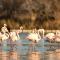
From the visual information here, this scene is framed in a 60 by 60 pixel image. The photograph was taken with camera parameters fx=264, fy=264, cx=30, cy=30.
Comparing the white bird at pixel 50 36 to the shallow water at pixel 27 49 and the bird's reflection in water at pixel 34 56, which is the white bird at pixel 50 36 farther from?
the bird's reflection in water at pixel 34 56

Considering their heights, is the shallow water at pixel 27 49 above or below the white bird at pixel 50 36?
below

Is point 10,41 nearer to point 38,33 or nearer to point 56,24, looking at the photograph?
point 38,33

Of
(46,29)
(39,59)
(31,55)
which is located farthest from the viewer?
(46,29)

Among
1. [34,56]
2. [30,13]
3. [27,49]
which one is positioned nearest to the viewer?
[34,56]

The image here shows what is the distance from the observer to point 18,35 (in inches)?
395

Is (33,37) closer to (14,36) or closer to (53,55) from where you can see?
(14,36)

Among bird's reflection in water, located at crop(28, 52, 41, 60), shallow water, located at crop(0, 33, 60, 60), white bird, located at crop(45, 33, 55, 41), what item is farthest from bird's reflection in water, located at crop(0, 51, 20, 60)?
white bird, located at crop(45, 33, 55, 41)

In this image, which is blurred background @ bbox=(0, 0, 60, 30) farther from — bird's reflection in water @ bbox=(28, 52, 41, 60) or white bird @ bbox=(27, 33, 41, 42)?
bird's reflection in water @ bbox=(28, 52, 41, 60)

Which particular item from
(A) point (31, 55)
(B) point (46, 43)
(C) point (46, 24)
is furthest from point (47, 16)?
(A) point (31, 55)

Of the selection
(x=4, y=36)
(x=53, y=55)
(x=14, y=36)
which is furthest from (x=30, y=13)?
(x=53, y=55)

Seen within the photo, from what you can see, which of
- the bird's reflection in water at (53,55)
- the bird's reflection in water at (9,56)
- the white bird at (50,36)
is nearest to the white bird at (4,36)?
the bird's reflection in water at (9,56)

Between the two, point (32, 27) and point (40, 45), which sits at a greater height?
point (32, 27)

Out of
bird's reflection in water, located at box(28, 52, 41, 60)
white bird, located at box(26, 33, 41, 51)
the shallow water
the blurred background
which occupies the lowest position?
bird's reflection in water, located at box(28, 52, 41, 60)

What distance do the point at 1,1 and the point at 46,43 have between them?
2.34 meters
